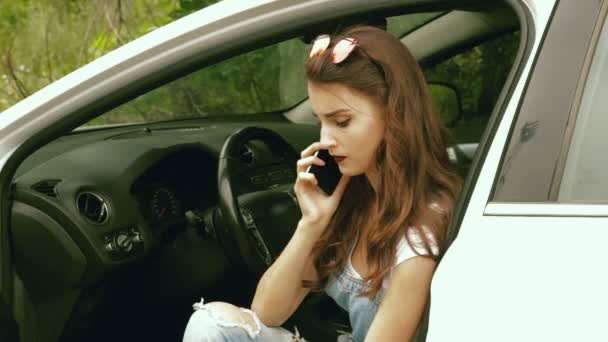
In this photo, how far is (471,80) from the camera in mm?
3303

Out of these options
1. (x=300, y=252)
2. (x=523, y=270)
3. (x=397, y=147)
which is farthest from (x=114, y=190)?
(x=523, y=270)

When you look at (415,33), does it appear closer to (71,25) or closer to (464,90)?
(464,90)

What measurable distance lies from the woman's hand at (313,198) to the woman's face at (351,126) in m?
0.12

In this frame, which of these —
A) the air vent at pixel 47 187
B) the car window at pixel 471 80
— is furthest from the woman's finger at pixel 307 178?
the car window at pixel 471 80

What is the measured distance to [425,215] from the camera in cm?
150

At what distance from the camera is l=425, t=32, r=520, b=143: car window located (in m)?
2.90

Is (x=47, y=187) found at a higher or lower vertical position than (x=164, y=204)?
higher

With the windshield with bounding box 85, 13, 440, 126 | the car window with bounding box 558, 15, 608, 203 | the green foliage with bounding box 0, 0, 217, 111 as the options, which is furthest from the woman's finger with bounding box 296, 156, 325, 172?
the green foliage with bounding box 0, 0, 217, 111

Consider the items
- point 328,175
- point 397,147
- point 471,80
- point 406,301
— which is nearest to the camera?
point 406,301

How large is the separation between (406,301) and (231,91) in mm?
3717

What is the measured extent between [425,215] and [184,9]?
3.38 meters

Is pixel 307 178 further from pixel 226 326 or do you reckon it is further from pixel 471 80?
pixel 471 80

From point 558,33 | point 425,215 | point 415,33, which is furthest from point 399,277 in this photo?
point 415,33

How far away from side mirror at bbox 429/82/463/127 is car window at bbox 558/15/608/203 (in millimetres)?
1605
